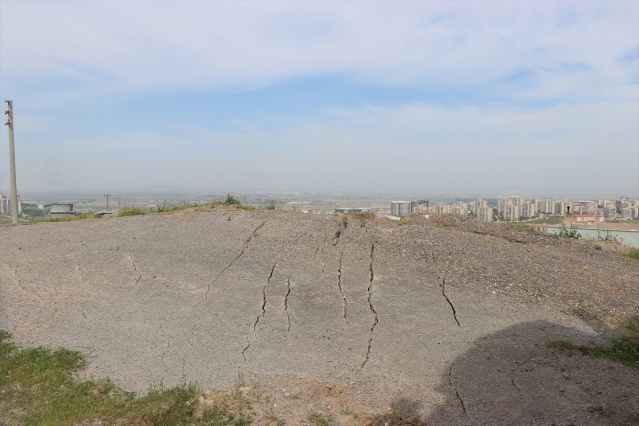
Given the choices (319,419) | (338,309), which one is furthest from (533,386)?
(338,309)

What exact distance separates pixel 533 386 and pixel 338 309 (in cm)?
316

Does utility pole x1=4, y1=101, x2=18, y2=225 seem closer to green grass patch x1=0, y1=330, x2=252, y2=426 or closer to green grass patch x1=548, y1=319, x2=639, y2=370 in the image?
green grass patch x1=0, y1=330, x2=252, y2=426

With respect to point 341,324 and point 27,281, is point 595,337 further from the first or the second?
point 27,281

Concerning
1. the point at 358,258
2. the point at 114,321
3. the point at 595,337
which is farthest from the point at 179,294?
the point at 595,337

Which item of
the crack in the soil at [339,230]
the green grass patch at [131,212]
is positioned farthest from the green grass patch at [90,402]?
the green grass patch at [131,212]

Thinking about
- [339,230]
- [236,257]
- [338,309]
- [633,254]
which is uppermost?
[339,230]

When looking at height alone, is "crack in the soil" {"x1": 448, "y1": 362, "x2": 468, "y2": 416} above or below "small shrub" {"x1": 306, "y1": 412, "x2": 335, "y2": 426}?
above

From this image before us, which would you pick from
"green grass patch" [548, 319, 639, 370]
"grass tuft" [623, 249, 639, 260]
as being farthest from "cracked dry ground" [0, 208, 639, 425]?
"grass tuft" [623, 249, 639, 260]

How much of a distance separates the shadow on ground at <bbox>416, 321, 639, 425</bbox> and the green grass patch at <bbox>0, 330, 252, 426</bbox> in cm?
177

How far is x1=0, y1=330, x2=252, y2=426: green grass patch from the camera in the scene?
497 centimetres

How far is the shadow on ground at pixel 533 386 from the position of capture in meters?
4.98

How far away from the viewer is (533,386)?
5.63m

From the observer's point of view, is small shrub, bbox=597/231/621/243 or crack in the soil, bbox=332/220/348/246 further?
small shrub, bbox=597/231/621/243

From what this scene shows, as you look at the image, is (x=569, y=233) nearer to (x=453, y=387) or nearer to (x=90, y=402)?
(x=453, y=387)
